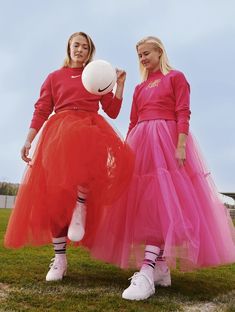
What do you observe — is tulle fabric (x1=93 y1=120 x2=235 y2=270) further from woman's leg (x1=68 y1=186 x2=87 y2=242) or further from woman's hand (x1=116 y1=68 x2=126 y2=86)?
woman's hand (x1=116 y1=68 x2=126 y2=86)

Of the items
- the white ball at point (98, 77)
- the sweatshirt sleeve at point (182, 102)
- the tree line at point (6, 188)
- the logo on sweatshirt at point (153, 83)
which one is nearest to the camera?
the white ball at point (98, 77)

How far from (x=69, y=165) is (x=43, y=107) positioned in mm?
911

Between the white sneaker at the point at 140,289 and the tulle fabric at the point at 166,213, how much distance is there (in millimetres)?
247

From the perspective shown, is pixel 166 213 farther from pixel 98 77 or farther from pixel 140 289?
pixel 98 77

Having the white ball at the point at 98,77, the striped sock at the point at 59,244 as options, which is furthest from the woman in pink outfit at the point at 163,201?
the white ball at the point at 98,77

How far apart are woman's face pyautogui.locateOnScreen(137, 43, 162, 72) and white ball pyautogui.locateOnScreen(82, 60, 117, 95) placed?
46 centimetres

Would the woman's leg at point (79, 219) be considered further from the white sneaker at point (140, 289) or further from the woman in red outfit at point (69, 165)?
the white sneaker at point (140, 289)

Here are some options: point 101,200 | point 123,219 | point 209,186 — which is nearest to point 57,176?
point 101,200

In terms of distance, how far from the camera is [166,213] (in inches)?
141

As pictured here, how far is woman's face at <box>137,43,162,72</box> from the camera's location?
4.20 m

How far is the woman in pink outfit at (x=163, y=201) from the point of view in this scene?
3.58 metres

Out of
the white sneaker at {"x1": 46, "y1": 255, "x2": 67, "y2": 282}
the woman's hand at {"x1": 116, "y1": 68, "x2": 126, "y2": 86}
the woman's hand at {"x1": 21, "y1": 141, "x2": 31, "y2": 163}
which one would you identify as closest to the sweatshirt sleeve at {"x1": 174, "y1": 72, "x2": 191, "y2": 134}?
the woman's hand at {"x1": 116, "y1": 68, "x2": 126, "y2": 86}

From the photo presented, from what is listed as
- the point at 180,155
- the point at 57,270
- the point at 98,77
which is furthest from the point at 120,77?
the point at 57,270

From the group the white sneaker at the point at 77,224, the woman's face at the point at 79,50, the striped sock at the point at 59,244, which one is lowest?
the striped sock at the point at 59,244
